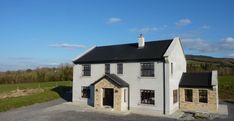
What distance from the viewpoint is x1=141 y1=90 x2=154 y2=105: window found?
78.1 ft

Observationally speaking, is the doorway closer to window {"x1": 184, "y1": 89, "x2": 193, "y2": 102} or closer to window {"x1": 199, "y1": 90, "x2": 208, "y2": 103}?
window {"x1": 184, "y1": 89, "x2": 193, "y2": 102}

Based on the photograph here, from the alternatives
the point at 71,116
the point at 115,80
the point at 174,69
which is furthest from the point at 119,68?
the point at 71,116

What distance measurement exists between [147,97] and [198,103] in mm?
5733

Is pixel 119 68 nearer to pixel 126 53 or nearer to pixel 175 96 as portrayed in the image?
pixel 126 53

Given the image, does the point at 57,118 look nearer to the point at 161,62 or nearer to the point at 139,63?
the point at 139,63

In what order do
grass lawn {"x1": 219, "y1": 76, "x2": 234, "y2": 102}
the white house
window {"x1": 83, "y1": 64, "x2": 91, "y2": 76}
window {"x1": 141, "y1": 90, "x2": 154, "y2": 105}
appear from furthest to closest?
grass lawn {"x1": 219, "y1": 76, "x2": 234, "y2": 102} < window {"x1": 83, "y1": 64, "x2": 91, "y2": 76} < window {"x1": 141, "y1": 90, "x2": 154, "y2": 105} < the white house

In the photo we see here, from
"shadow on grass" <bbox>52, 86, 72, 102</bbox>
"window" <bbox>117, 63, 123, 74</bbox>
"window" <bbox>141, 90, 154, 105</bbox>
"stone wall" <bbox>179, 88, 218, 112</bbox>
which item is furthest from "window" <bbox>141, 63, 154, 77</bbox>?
"shadow on grass" <bbox>52, 86, 72, 102</bbox>

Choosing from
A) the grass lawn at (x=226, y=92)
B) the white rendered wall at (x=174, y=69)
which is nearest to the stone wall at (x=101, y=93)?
the white rendered wall at (x=174, y=69)

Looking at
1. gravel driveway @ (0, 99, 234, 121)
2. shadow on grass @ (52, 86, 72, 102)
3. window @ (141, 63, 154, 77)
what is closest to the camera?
gravel driveway @ (0, 99, 234, 121)

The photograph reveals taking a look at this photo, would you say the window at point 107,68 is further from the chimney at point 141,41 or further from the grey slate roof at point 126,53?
the chimney at point 141,41

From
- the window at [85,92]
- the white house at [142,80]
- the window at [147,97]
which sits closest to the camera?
the white house at [142,80]

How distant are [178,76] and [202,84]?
9.52 feet

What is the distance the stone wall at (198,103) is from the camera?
77.3ft

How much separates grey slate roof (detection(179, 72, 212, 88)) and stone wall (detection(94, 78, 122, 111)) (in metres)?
7.44
